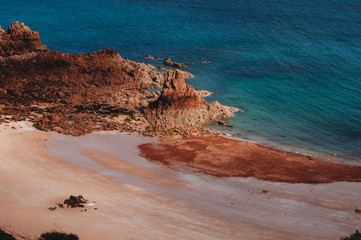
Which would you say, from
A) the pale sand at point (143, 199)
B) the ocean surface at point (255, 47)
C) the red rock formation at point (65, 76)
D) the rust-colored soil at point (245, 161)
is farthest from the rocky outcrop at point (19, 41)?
the rust-colored soil at point (245, 161)

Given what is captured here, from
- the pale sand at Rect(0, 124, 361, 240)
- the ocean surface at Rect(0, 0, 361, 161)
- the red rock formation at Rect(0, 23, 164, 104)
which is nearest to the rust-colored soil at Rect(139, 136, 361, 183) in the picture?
the pale sand at Rect(0, 124, 361, 240)

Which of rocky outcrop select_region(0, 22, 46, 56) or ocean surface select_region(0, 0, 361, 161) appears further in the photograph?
rocky outcrop select_region(0, 22, 46, 56)

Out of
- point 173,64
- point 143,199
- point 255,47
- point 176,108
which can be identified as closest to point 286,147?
point 176,108

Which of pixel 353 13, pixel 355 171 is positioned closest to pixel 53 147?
pixel 355 171

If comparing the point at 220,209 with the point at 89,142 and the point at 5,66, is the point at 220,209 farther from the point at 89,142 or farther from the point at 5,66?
the point at 5,66

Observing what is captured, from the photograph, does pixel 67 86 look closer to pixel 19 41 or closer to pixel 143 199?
pixel 19 41

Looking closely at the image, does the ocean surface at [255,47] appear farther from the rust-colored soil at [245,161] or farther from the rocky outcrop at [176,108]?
the rocky outcrop at [176,108]

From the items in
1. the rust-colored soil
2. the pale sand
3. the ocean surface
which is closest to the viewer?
the pale sand

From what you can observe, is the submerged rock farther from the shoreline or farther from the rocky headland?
the shoreline
